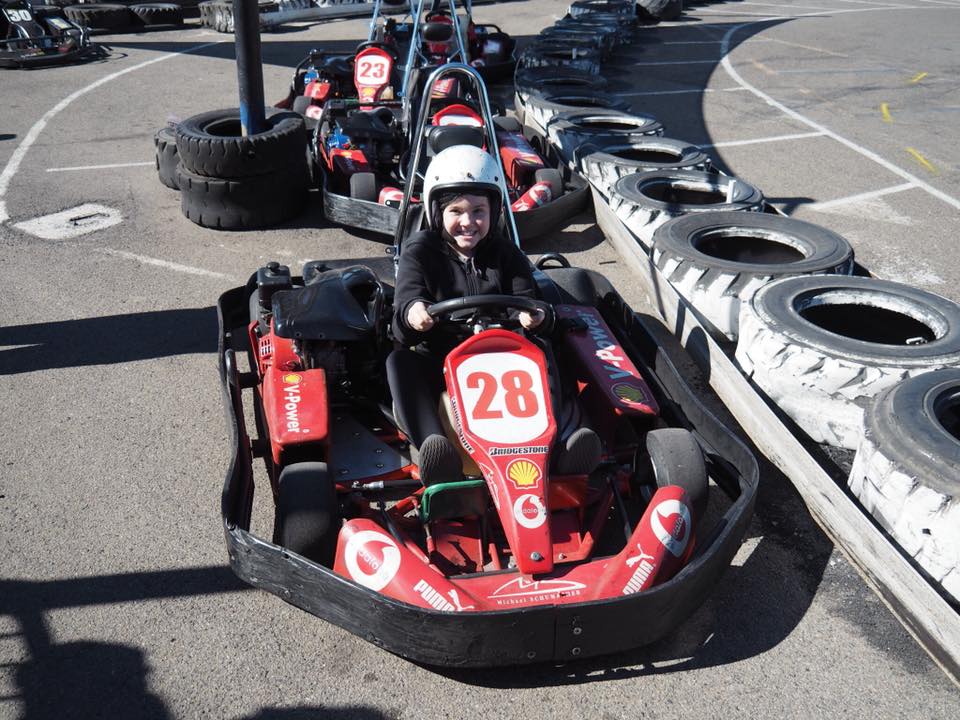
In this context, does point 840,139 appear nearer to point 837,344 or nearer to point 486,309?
point 837,344

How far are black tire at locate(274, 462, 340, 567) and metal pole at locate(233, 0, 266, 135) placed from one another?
13.6ft

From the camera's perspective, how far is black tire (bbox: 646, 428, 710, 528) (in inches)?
121

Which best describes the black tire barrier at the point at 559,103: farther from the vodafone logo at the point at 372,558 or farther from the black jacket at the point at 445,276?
the vodafone logo at the point at 372,558

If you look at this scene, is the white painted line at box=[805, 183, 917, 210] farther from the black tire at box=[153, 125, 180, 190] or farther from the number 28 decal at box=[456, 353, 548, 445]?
the black tire at box=[153, 125, 180, 190]

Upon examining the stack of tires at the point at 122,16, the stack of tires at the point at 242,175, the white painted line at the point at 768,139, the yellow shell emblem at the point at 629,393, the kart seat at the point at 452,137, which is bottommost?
the stack of tires at the point at 122,16

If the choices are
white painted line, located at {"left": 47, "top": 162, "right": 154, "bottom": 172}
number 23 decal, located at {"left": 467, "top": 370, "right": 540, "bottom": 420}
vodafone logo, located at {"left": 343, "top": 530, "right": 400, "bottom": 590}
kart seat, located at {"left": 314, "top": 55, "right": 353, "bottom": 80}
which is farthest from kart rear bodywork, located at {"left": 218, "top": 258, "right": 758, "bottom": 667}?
kart seat, located at {"left": 314, "top": 55, "right": 353, "bottom": 80}

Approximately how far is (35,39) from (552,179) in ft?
29.7

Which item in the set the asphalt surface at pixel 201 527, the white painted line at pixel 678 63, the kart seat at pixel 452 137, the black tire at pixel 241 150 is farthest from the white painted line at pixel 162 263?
the white painted line at pixel 678 63

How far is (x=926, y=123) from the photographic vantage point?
982 centimetres

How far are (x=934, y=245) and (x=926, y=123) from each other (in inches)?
170

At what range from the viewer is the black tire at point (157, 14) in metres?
15.7

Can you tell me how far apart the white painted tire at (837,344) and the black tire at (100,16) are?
14.4 meters

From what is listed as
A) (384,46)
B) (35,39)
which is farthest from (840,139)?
(35,39)

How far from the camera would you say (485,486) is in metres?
3.04
